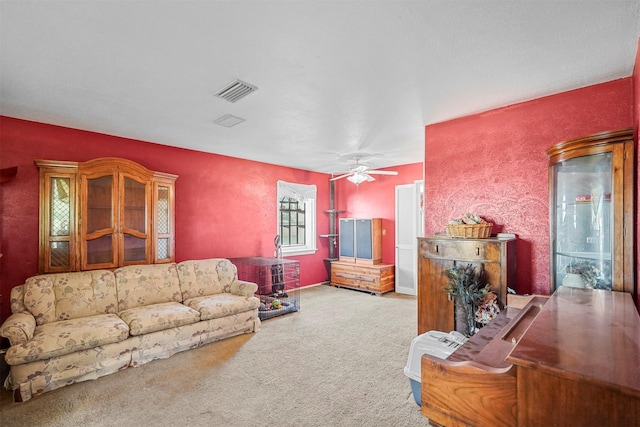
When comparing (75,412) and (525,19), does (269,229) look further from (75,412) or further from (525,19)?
(525,19)

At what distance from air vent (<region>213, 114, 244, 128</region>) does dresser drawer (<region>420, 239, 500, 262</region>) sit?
2266 mm

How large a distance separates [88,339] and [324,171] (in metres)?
4.84

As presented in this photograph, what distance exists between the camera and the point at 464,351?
126cm

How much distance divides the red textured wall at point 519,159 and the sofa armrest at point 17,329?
3781 millimetres

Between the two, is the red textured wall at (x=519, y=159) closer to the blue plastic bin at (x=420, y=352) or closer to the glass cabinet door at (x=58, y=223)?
the blue plastic bin at (x=420, y=352)

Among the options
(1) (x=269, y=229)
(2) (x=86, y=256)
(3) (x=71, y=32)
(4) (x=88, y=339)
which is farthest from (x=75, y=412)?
(1) (x=269, y=229)

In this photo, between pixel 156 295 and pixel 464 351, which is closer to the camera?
pixel 464 351

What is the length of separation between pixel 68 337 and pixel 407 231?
16.8 ft

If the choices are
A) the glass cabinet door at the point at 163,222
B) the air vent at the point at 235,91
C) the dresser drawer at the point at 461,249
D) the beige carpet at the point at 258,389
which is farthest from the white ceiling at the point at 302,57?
the beige carpet at the point at 258,389

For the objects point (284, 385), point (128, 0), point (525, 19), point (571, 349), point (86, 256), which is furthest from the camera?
point (86, 256)

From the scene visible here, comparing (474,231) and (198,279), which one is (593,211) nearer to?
(474,231)

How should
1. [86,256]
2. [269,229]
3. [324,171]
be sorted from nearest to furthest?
[86,256], [269,229], [324,171]

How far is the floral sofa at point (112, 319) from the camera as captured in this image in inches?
96.8

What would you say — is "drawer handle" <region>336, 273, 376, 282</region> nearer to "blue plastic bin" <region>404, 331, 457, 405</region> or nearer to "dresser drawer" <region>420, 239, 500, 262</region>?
"dresser drawer" <region>420, 239, 500, 262</region>
